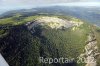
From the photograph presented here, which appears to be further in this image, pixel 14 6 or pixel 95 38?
pixel 14 6

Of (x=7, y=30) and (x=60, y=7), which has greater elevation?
(x=60, y=7)

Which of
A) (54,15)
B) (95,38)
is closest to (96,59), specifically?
(95,38)

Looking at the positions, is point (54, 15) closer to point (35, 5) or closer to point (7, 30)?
point (35, 5)

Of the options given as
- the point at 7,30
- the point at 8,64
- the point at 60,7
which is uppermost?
the point at 60,7

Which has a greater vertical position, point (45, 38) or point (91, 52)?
point (45, 38)

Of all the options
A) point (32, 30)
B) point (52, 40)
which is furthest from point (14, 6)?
point (52, 40)
